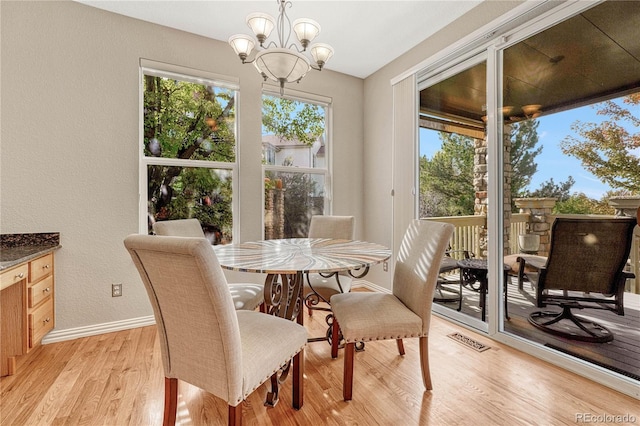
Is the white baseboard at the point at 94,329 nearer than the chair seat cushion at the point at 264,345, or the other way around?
the chair seat cushion at the point at 264,345

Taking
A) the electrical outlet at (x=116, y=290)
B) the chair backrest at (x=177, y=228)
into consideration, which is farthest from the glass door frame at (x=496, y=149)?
the electrical outlet at (x=116, y=290)

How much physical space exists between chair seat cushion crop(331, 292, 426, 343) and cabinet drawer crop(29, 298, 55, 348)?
6.72ft

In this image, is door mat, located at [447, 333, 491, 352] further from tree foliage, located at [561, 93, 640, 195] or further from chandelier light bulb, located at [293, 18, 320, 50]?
chandelier light bulb, located at [293, 18, 320, 50]

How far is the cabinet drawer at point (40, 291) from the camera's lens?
1.96 m

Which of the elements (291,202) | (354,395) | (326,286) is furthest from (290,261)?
(291,202)

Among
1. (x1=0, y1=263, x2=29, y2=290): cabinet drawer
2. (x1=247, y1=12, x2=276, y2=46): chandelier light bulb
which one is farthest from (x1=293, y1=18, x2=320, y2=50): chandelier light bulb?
(x1=0, y1=263, x2=29, y2=290): cabinet drawer

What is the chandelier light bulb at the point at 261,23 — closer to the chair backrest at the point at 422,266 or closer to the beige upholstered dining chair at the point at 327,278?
the chair backrest at the point at 422,266

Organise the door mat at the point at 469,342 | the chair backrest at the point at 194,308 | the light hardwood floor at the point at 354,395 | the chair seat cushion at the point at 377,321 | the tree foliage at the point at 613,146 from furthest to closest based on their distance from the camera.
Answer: the door mat at the point at 469,342 < the tree foliage at the point at 613,146 < the chair seat cushion at the point at 377,321 < the light hardwood floor at the point at 354,395 < the chair backrest at the point at 194,308

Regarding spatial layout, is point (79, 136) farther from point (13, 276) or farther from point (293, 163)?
point (293, 163)

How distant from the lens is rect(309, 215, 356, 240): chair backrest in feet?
9.04

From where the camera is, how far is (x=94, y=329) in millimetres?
2438

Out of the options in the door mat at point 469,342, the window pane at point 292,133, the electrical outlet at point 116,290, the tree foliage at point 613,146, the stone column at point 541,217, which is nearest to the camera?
the tree foliage at point 613,146

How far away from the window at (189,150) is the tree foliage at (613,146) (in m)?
2.86

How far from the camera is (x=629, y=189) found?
172cm
